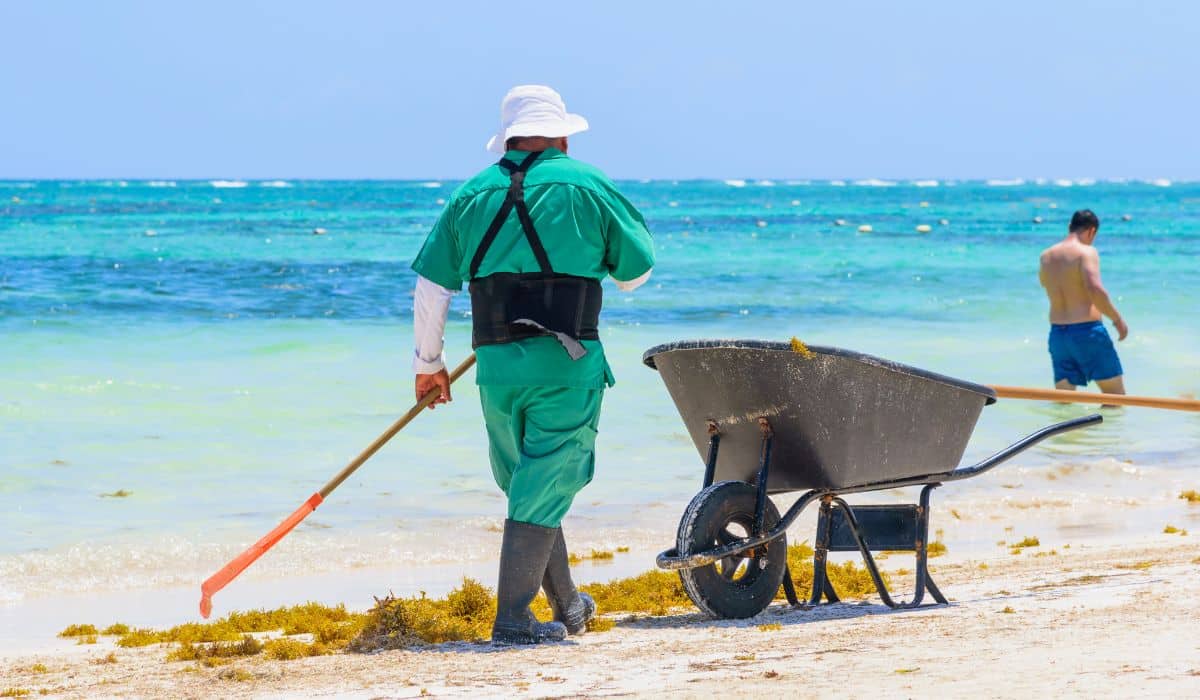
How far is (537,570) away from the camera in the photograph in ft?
12.7

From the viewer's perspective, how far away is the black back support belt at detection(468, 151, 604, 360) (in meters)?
3.72

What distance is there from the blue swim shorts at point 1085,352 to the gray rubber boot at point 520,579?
5987 mm

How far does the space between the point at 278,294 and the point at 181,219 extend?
40956 mm

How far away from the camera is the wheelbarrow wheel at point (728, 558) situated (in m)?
4.10

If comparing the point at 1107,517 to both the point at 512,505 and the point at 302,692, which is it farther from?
the point at 302,692

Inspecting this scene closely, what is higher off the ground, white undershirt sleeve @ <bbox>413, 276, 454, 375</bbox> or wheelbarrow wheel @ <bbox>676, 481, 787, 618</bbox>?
white undershirt sleeve @ <bbox>413, 276, 454, 375</bbox>

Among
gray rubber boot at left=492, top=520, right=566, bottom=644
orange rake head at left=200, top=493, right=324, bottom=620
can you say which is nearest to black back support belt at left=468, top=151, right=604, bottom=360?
gray rubber boot at left=492, top=520, right=566, bottom=644

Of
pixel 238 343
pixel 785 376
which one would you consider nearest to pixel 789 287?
pixel 238 343

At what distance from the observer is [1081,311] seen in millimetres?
9062

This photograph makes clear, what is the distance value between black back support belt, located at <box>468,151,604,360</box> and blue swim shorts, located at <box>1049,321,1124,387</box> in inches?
237

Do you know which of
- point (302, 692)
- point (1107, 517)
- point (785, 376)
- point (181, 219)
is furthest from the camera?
point (181, 219)

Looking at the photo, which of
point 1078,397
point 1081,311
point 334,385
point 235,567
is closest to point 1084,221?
point 1081,311

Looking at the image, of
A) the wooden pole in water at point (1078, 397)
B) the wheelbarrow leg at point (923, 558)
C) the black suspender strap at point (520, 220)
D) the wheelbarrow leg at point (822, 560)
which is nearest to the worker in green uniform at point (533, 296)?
the black suspender strap at point (520, 220)

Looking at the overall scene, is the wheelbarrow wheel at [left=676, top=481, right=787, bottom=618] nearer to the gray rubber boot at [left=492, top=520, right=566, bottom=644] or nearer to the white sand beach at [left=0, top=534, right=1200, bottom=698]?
the white sand beach at [left=0, top=534, right=1200, bottom=698]
